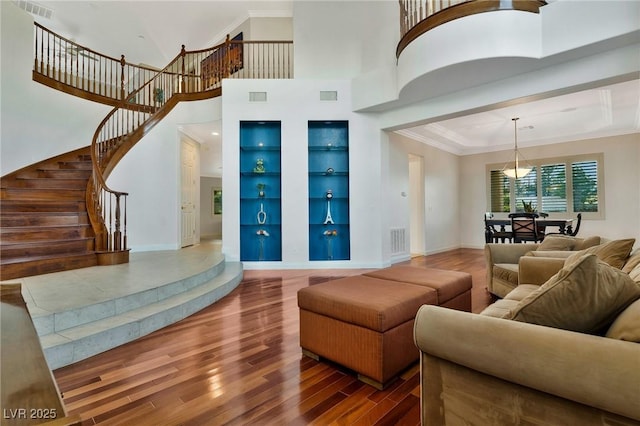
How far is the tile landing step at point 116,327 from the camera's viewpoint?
2.08m

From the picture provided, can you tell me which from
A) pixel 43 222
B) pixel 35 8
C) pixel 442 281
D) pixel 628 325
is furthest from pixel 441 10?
pixel 35 8

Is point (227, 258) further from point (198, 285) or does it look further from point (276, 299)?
point (276, 299)

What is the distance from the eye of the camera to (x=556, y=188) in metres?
7.52

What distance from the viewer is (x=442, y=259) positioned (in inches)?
262

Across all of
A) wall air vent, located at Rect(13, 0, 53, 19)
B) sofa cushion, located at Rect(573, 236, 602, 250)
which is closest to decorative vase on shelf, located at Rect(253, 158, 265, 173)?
sofa cushion, located at Rect(573, 236, 602, 250)

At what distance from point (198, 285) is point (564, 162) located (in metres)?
8.55

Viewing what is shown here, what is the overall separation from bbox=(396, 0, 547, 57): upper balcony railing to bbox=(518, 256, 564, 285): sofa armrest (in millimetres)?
2822

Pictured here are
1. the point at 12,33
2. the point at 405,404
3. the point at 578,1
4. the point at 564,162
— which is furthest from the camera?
the point at 564,162

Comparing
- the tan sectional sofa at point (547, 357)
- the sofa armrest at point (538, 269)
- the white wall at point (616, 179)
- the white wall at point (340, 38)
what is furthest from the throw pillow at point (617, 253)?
the white wall at point (616, 179)

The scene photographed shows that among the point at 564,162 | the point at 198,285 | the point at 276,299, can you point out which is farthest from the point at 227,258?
the point at 564,162

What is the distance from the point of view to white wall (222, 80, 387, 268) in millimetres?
5535

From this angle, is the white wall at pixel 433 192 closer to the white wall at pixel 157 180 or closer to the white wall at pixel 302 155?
the white wall at pixel 302 155

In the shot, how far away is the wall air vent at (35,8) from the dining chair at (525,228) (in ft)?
35.7

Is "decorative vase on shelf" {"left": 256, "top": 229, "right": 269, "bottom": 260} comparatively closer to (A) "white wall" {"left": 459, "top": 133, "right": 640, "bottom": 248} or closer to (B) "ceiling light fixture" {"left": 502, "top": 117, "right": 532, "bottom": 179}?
(B) "ceiling light fixture" {"left": 502, "top": 117, "right": 532, "bottom": 179}
